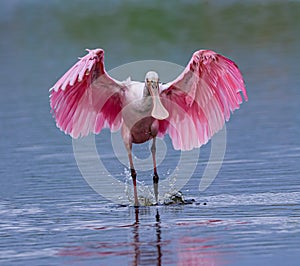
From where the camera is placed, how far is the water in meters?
9.83

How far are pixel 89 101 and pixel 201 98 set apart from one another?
1227 millimetres

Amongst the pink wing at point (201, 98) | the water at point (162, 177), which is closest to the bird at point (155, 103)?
the pink wing at point (201, 98)

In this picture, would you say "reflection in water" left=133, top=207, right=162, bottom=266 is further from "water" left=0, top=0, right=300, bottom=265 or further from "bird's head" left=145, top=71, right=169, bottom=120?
"bird's head" left=145, top=71, right=169, bottom=120

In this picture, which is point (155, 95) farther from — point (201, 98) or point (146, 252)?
point (146, 252)

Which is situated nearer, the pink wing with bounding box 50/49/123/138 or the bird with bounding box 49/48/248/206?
the pink wing with bounding box 50/49/123/138

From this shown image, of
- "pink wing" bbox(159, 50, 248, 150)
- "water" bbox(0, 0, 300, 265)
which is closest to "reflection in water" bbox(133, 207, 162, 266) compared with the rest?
"water" bbox(0, 0, 300, 265)

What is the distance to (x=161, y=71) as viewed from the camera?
19.8 metres

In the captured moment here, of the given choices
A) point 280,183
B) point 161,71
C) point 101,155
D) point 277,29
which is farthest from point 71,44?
point 280,183

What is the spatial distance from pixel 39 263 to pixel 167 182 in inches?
147

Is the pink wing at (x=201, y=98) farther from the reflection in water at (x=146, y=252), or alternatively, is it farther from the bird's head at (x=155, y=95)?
the reflection in water at (x=146, y=252)

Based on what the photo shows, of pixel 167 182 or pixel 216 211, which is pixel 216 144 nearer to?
pixel 167 182

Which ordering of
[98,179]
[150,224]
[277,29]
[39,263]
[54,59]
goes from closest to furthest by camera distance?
[39,263] < [150,224] < [98,179] < [54,59] < [277,29]

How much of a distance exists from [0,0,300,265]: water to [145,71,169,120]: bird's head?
0.90 meters

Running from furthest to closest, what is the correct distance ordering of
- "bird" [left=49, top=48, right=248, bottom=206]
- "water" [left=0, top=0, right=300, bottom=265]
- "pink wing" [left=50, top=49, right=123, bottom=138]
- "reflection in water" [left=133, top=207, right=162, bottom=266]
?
"bird" [left=49, top=48, right=248, bottom=206] → "pink wing" [left=50, top=49, right=123, bottom=138] → "water" [left=0, top=0, right=300, bottom=265] → "reflection in water" [left=133, top=207, right=162, bottom=266]
